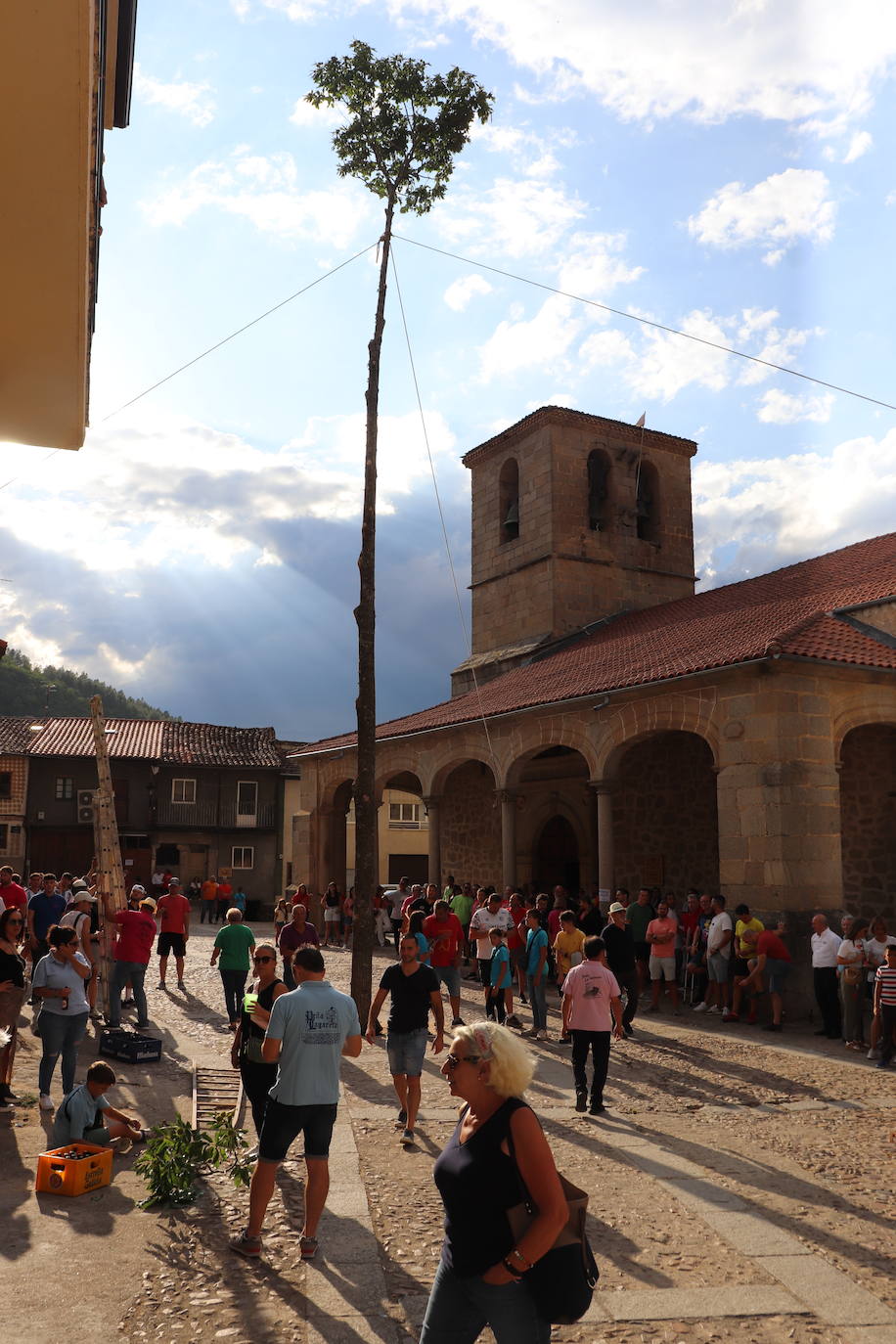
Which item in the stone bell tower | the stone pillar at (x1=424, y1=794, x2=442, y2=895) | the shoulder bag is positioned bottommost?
the shoulder bag

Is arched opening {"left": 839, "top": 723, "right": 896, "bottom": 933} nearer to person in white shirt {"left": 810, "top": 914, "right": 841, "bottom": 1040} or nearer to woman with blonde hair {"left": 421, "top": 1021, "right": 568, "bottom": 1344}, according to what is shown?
person in white shirt {"left": 810, "top": 914, "right": 841, "bottom": 1040}

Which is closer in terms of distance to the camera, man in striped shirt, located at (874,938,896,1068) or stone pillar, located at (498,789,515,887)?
man in striped shirt, located at (874,938,896,1068)

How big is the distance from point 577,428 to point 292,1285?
23048 millimetres

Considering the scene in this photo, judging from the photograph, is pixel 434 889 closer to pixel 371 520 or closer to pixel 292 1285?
pixel 371 520

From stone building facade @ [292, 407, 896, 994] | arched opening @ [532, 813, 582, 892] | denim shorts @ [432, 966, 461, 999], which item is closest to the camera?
denim shorts @ [432, 966, 461, 999]

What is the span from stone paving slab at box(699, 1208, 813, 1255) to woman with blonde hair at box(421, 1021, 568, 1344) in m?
2.74

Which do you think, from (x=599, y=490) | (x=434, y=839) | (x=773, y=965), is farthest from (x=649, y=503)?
(x=773, y=965)

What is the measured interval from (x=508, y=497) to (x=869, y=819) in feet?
48.1

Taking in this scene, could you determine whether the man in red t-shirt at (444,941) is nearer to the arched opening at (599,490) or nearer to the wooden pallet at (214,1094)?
the wooden pallet at (214,1094)

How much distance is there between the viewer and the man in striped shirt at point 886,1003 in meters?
9.42

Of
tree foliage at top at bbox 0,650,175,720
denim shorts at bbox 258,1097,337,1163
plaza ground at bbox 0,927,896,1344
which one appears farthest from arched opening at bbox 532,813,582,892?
tree foliage at top at bbox 0,650,175,720

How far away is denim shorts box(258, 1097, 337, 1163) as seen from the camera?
4.90m

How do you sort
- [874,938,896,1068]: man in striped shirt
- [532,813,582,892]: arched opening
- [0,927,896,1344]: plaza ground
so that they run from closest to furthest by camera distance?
[0,927,896,1344]: plaza ground, [874,938,896,1068]: man in striped shirt, [532,813,582,892]: arched opening

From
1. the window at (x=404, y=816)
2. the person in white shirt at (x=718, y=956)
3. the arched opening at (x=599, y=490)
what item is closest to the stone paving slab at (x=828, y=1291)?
the person in white shirt at (x=718, y=956)
